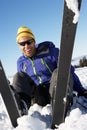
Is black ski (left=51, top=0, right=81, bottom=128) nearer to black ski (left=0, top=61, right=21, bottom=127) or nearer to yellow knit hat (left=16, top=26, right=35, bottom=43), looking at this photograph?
black ski (left=0, top=61, right=21, bottom=127)

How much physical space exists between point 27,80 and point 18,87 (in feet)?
0.95

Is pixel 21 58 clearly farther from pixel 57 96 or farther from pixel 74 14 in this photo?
pixel 74 14

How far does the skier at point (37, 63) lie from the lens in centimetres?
476

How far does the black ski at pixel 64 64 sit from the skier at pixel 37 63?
1.47 metres

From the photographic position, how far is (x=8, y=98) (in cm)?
318

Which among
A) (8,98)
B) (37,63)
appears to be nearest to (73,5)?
(8,98)

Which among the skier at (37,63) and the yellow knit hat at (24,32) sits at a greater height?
the yellow knit hat at (24,32)

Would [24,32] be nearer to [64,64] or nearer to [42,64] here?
[42,64]

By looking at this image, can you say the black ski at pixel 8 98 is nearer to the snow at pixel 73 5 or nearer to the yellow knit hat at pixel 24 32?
the snow at pixel 73 5

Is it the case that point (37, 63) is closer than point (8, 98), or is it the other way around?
point (8, 98)

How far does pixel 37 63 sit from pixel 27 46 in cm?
31

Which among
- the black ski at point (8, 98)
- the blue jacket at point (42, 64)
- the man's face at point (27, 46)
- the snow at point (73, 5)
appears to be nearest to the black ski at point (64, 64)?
the snow at point (73, 5)

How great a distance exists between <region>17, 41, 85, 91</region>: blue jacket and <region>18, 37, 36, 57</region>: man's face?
9 centimetres

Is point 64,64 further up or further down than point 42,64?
further up
